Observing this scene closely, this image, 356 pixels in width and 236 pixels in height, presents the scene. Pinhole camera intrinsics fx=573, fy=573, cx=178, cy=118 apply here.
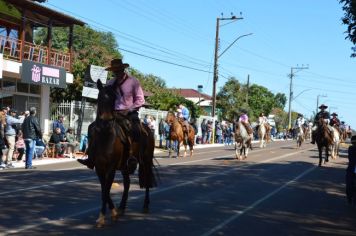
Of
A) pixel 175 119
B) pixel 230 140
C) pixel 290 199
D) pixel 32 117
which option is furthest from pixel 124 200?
pixel 230 140

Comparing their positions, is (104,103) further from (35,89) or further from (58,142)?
(35,89)

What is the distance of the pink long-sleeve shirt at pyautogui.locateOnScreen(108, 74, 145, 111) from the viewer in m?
9.59

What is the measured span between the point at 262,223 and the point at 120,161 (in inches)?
101

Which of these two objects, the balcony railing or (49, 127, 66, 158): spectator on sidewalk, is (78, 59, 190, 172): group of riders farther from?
the balcony railing

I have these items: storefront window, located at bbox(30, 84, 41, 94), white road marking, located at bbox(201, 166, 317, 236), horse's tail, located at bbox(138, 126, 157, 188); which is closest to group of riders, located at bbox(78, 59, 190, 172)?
horse's tail, located at bbox(138, 126, 157, 188)

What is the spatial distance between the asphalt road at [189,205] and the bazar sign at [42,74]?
11485 millimetres

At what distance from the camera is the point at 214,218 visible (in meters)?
9.80

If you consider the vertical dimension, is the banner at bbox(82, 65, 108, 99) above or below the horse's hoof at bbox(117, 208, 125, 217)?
above

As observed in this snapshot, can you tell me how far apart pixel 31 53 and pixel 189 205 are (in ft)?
72.1

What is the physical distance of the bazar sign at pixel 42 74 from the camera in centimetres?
2859

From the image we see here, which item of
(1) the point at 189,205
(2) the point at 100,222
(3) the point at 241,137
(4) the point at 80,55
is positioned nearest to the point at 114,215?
(2) the point at 100,222

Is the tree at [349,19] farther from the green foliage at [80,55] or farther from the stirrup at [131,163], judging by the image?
the green foliage at [80,55]

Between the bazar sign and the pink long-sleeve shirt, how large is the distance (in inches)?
787

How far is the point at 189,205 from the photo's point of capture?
438 inches
